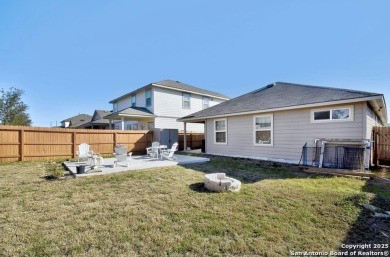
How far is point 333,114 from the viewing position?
26.5 ft

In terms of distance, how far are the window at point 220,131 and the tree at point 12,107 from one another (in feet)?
101

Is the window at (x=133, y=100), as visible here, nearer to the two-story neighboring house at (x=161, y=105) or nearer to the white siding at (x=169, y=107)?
the two-story neighboring house at (x=161, y=105)

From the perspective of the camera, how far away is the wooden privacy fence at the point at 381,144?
9.20 meters

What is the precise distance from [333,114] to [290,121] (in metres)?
1.72

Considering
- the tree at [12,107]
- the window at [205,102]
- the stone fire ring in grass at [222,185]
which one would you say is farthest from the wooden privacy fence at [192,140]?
the tree at [12,107]

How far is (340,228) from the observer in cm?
319

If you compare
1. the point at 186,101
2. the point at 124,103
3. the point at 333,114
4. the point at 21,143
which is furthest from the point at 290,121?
the point at 124,103

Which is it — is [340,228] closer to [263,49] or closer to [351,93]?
[351,93]

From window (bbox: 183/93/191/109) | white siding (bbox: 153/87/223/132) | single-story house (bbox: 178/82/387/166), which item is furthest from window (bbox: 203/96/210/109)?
single-story house (bbox: 178/82/387/166)

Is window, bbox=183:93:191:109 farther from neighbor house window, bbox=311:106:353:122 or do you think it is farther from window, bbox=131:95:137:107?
neighbor house window, bbox=311:106:353:122

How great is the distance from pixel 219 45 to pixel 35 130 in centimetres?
1200

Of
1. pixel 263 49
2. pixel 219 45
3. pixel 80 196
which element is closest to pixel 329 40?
pixel 263 49

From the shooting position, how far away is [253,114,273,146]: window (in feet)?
33.1

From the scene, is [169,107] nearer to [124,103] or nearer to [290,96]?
[124,103]
